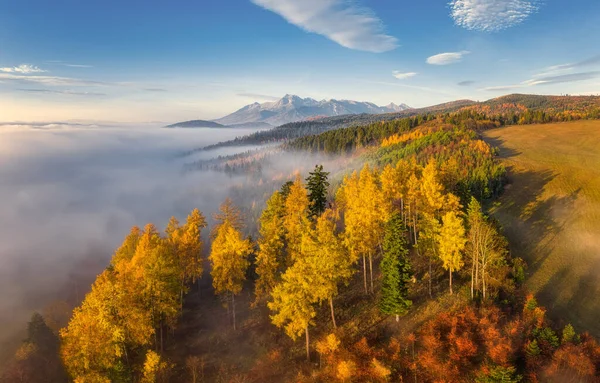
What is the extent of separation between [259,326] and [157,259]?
16.1 metres

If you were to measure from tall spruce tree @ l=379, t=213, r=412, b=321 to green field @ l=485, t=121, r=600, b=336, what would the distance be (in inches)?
691

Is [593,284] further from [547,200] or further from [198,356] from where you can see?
[198,356]

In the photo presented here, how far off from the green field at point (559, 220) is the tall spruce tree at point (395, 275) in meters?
17.6

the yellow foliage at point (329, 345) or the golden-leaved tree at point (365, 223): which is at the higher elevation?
the golden-leaved tree at point (365, 223)

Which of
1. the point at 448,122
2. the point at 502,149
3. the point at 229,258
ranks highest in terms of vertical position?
the point at 448,122

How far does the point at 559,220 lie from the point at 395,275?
43540mm

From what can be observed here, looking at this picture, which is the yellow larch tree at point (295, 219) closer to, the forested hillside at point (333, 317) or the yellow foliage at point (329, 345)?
the forested hillside at point (333, 317)

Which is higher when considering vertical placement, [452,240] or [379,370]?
[452,240]

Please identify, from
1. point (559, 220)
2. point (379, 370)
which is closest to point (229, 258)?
point (379, 370)

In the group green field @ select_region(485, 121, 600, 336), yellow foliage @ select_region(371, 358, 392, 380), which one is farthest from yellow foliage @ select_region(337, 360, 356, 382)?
green field @ select_region(485, 121, 600, 336)

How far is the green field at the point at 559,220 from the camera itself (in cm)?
3906

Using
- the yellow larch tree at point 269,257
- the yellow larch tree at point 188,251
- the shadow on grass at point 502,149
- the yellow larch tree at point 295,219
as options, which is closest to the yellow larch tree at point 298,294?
the yellow larch tree at point 295,219

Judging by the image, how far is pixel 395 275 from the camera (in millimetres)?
34875

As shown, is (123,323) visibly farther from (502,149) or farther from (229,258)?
(502,149)
